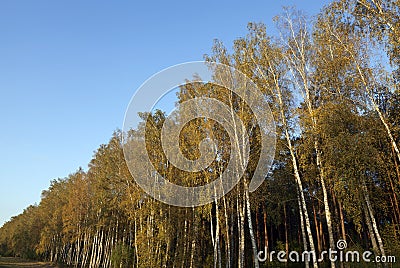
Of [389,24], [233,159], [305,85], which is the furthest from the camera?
[233,159]

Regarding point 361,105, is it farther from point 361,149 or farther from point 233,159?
point 233,159

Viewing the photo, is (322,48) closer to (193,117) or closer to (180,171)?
(193,117)

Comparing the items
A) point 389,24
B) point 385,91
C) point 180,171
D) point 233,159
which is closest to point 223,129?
point 233,159

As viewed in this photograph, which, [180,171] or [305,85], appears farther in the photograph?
[180,171]

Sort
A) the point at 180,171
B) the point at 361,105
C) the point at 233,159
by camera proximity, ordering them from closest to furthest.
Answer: the point at 361,105 < the point at 233,159 < the point at 180,171

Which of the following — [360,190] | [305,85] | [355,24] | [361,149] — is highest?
[355,24]

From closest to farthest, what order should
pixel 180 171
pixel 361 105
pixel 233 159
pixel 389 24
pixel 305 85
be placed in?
pixel 389 24 → pixel 361 105 → pixel 305 85 → pixel 233 159 → pixel 180 171

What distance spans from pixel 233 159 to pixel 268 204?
11116mm

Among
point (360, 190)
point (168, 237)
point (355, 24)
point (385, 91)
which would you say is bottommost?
point (168, 237)

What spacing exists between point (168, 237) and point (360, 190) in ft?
36.8

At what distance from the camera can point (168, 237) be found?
1912 centimetres

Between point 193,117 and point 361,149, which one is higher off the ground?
point 193,117

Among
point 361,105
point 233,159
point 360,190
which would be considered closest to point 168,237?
point 233,159

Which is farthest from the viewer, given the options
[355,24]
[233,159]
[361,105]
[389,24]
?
[233,159]
